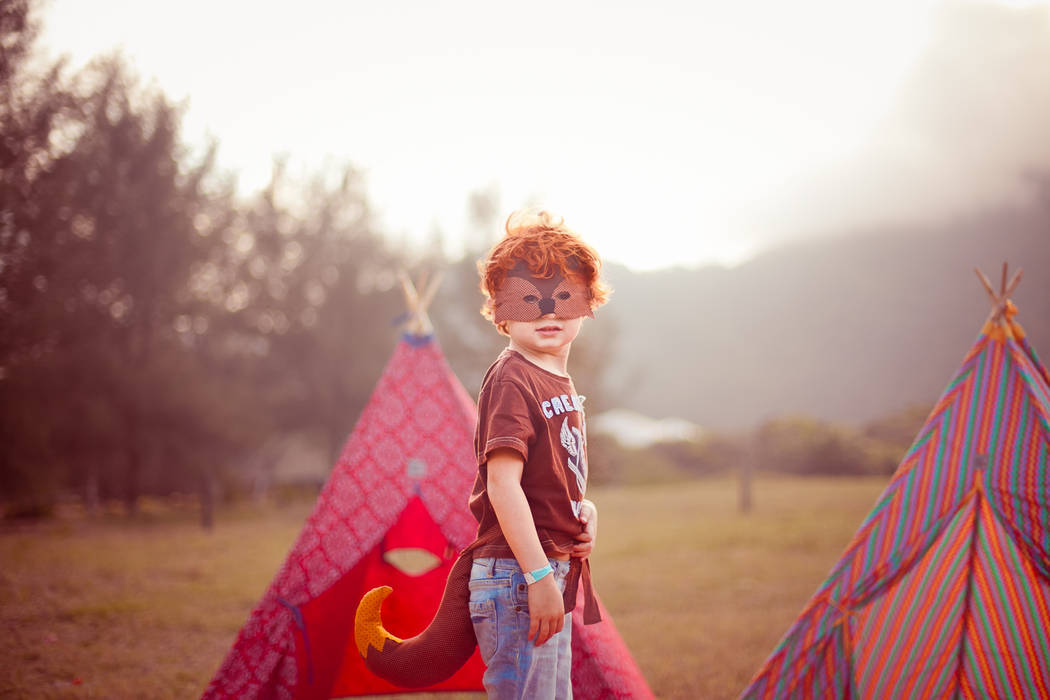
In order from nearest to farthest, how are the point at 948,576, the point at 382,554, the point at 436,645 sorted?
the point at 436,645
the point at 948,576
the point at 382,554

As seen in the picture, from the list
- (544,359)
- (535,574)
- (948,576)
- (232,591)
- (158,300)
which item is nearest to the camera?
(535,574)

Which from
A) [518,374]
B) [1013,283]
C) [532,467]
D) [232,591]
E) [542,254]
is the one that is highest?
[1013,283]

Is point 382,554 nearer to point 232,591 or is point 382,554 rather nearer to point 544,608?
point 544,608

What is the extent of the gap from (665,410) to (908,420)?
7826mm

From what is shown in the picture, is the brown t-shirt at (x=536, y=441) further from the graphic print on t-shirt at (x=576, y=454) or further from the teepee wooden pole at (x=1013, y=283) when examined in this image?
the teepee wooden pole at (x=1013, y=283)

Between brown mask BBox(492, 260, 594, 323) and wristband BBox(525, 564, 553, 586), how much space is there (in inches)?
30.7

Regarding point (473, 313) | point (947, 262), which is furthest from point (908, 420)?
point (473, 313)

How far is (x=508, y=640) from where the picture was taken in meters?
2.10

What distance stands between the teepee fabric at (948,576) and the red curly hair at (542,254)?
2.05 metres

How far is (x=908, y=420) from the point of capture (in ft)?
72.6

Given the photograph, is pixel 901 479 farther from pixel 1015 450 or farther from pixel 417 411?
pixel 417 411

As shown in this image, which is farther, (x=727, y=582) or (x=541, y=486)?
(x=727, y=582)

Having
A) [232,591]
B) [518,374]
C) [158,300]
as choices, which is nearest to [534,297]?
[518,374]

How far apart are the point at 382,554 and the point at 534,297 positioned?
2.53 m
